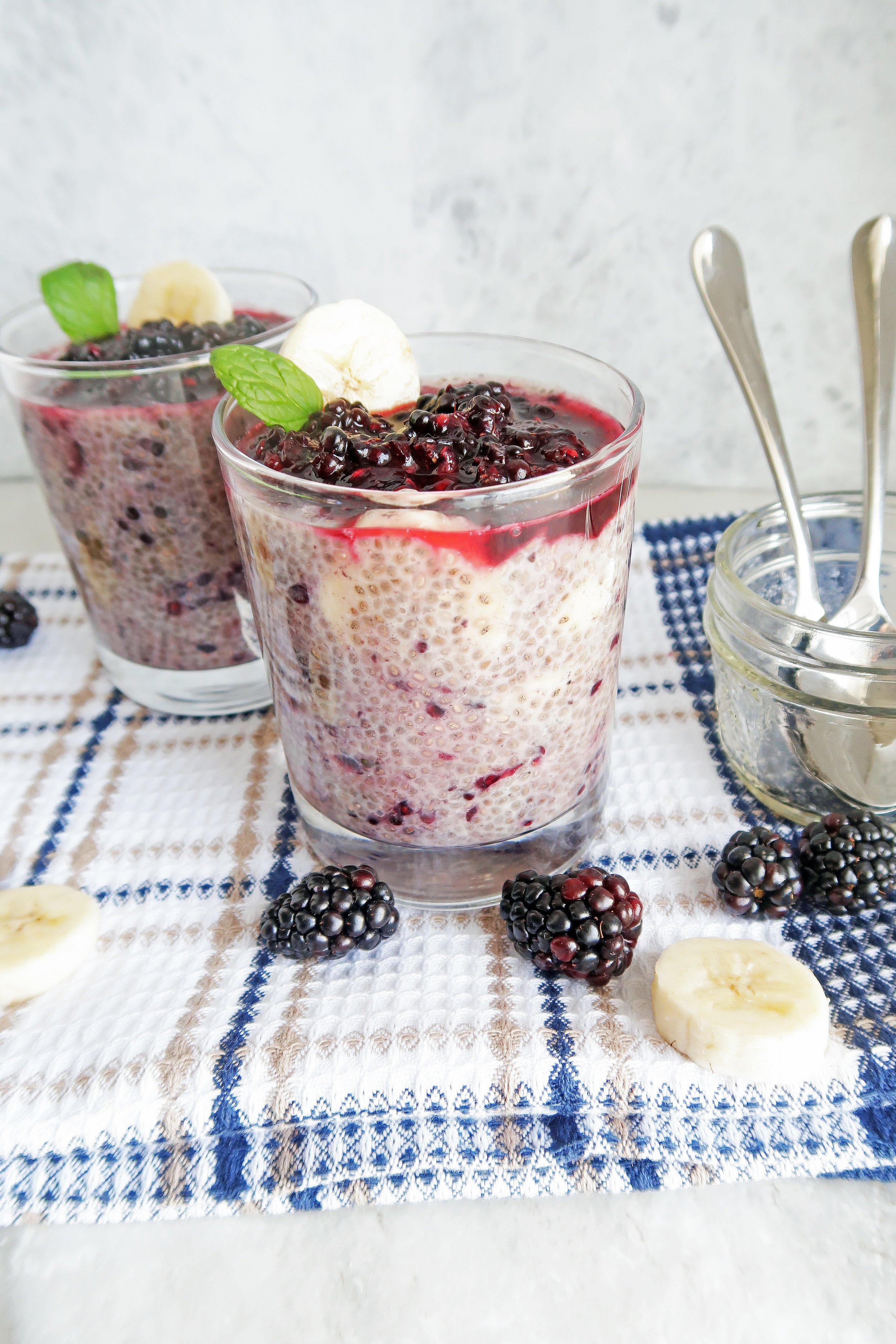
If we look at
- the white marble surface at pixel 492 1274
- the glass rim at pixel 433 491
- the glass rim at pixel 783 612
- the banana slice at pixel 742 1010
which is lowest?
the white marble surface at pixel 492 1274

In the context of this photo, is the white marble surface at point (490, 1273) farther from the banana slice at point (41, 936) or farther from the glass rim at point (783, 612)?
the glass rim at point (783, 612)

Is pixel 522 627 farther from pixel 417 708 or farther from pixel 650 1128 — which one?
pixel 650 1128

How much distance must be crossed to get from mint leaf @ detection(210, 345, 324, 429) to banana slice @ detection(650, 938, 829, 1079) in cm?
60

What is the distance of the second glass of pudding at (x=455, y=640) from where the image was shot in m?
0.82

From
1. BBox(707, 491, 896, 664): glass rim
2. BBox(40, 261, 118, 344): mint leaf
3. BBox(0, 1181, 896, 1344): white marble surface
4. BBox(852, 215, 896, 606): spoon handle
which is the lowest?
BBox(0, 1181, 896, 1344): white marble surface

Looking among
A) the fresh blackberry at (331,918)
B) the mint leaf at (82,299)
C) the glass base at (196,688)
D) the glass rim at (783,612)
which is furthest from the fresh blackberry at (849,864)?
the mint leaf at (82,299)

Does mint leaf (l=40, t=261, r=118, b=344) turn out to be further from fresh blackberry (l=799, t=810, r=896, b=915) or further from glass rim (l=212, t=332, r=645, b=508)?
fresh blackberry (l=799, t=810, r=896, b=915)

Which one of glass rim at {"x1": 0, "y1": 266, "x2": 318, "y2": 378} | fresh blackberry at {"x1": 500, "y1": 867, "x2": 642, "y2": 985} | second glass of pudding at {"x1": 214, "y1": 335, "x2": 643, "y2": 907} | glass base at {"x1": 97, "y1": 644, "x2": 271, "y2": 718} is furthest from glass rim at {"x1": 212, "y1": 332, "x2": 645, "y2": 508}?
glass base at {"x1": 97, "y1": 644, "x2": 271, "y2": 718}

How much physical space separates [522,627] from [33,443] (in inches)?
29.1

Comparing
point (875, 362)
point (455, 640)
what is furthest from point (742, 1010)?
point (875, 362)

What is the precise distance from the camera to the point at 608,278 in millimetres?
1727

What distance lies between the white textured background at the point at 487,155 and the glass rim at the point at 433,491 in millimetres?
831

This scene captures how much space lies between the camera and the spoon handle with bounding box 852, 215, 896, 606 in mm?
1186

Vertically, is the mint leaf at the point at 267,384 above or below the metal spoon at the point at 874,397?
above
